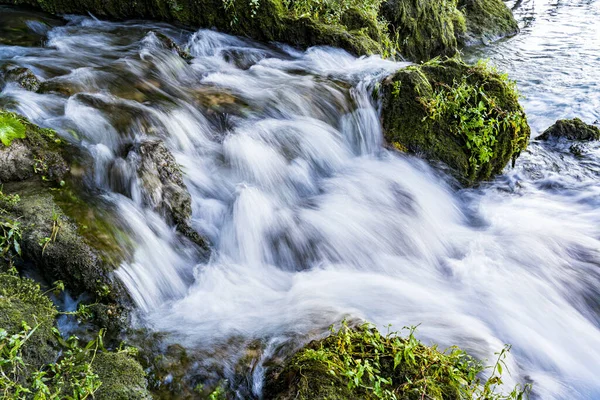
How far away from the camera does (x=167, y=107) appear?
19.4ft

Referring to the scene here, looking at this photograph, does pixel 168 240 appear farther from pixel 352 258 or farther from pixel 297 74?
pixel 297 74

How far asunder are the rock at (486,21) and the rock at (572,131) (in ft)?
21.2

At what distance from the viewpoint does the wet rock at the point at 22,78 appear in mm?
5684

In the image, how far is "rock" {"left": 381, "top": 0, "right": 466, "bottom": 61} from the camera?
10.5 metres

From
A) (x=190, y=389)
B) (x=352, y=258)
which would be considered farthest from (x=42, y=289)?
(x=352, y=258)

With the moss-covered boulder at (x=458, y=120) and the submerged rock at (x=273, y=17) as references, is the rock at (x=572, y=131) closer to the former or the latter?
the moss-covered boulder at (x=458, y=120)

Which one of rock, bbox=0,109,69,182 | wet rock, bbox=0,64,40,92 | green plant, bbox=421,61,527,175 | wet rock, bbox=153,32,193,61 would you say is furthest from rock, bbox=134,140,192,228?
wet rock, bbox=153,32,193,61

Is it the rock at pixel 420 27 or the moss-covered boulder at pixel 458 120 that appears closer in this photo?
the moss-covered boulder at pixel 458 120

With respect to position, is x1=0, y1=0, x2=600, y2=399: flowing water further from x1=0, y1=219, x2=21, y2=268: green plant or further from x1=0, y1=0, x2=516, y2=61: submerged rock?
x1=0, y1=219, x2=21, y2=268: green plant

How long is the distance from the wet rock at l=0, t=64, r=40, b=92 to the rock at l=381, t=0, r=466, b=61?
7.02 meters

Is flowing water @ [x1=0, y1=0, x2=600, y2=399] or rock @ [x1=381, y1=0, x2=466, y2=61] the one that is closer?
flowing water @ [x1=0, y1=0, x2=600, y2=399]

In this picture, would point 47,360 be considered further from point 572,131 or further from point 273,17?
point 572,131

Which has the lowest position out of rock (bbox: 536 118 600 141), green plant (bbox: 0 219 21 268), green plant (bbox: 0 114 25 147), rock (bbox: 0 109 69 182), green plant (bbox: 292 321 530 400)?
rock (bbox: 536 118 600 141)

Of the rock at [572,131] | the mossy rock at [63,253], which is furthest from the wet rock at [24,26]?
the rock at [572,131]
